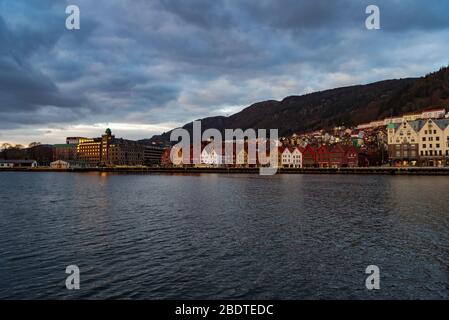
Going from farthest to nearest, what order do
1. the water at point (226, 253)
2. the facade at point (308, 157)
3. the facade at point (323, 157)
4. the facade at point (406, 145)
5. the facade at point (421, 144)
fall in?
the facade at point (308, 157) → the facade at point (323, 157) → the facade at point (406, 145) → the facade at point (421, 144) → the water at point (226, 253)

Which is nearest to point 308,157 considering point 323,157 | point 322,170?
point 323,157

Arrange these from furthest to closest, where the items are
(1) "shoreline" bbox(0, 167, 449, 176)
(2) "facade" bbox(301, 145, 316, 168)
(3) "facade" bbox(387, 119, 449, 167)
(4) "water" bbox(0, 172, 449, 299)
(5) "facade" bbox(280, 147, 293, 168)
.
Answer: (5) "facade" bbox(280, 147, 293, 168) < (2) "facade" bbox(301, 145, 316, 168) < (3) "facade" bbox(387, 119, 449, 167) < (1) "shoreline" bbox(0, 167, 449, 176) < (4) "water" bbox(0, 172, 449, 299)

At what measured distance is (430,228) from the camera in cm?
2591

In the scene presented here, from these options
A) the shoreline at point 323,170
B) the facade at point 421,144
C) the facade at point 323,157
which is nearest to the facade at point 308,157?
the facade at point 323,157

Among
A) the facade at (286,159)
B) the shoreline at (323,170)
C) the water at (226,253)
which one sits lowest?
the water at (226,253)

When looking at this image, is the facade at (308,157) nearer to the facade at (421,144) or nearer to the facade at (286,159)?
the facade at (286,159)

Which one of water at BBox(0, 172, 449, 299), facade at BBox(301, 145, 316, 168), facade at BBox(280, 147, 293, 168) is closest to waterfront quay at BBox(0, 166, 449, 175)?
facade at BBox(301, 145, 316, 168)

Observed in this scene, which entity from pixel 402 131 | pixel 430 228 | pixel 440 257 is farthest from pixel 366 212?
pixel 402 131

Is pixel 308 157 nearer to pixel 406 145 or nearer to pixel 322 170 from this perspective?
pixel 322 170

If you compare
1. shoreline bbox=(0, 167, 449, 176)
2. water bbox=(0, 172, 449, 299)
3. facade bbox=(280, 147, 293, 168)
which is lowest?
water bbox=(0, 172, 449, 299)

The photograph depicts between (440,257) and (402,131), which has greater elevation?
(402,131)

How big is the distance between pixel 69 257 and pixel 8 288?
14.5 ft

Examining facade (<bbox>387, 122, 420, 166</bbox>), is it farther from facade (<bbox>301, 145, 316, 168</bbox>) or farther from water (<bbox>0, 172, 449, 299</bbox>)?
water (<bbox>0, 172, 449, 299</bbox>)
